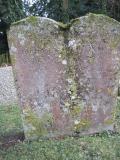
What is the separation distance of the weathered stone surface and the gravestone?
406cm

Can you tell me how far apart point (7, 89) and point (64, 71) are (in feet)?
17.9

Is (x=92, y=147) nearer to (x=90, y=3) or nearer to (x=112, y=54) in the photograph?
(x=112, y=54)

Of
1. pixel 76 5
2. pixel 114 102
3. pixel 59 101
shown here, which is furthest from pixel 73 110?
pixel 76 5

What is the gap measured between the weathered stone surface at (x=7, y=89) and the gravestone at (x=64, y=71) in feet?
13.3

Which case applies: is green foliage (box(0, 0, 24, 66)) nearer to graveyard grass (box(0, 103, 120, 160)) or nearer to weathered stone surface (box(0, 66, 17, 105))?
weathered stone surface (box(0, 66, 17, 105))

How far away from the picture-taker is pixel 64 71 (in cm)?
535

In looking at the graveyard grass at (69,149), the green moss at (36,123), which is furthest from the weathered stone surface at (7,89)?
the graveyard grass at (69,149)

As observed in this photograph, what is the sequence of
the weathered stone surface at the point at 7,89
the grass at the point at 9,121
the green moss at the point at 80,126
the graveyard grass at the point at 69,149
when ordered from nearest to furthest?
the graveyard grass at the point at 69,149, the green moss at the point at 80,126, the grass at the point at 9,121, the weathered stone surface at the point at 7,89

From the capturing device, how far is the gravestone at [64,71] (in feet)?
17.3

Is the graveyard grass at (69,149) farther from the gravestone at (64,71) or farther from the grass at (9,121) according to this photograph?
the grass at (9,121)

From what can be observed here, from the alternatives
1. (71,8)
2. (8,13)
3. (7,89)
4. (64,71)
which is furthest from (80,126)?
(8,13)

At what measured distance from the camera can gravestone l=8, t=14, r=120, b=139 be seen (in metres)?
5.27

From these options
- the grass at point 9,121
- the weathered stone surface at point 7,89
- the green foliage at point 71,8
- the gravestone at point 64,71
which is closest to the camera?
the gravestone at point 64,71

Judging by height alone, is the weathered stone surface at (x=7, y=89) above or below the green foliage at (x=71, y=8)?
below
